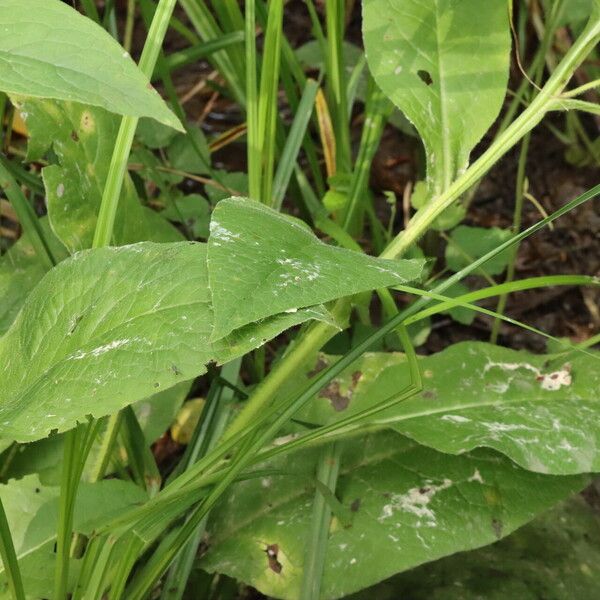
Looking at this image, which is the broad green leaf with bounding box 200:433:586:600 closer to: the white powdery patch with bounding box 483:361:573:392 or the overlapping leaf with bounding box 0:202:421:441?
the white powdery patch with bounding box 483:361:573:392

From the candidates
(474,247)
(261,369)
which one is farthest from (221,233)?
(474,247)

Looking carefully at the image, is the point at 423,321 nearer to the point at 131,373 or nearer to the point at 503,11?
the point at 503,11

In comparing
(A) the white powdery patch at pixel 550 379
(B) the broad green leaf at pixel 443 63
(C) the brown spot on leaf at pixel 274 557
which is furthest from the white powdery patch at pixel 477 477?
(B) the broad green leaf at pixel 443 63

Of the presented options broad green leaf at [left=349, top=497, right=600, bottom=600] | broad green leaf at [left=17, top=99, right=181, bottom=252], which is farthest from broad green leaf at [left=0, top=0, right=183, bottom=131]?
broad green leaf at [left=349, top=497, right=600, bottom=600]

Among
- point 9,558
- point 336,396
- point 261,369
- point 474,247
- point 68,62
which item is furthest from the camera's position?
point 474,247

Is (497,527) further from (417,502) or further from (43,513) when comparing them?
(43,513)

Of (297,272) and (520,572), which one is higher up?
(297,272)

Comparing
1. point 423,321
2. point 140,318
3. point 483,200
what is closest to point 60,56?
point 140,318
